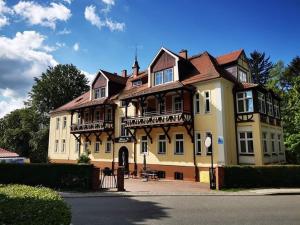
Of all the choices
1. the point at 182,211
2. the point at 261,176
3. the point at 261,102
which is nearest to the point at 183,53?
the point at 261,102

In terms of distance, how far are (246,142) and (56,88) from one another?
3812 centimetres

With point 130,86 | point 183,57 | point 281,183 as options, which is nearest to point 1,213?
point 281,183

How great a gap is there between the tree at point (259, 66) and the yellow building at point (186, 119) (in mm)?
25410

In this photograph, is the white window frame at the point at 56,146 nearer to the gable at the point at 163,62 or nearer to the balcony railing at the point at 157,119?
the balcony railing at the point at 157,119

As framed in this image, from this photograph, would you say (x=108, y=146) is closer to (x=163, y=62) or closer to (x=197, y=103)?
(x=163, y=62)

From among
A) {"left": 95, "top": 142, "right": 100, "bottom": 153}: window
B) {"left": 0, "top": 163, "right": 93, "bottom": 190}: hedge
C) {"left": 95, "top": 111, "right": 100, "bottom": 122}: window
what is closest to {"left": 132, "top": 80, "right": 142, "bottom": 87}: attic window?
{"left": 95, "top": 111, "right": 100, "bottom": 122}: window

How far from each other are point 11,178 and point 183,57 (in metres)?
20.0

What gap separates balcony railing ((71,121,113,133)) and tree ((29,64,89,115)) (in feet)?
60.2

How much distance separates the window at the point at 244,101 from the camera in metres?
23.8

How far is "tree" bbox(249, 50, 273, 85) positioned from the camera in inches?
2098

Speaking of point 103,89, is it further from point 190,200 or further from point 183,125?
point 190,200

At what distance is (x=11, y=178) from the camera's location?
17.3 m

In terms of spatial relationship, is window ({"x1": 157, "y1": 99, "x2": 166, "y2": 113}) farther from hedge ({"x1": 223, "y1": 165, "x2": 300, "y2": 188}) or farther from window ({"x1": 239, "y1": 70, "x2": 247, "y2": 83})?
hedge ({"x1": 223, "y1": 165, "x2": 300, "y2": 188})

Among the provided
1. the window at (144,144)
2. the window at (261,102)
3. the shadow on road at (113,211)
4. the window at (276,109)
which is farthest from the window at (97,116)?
the window at (276,109)
